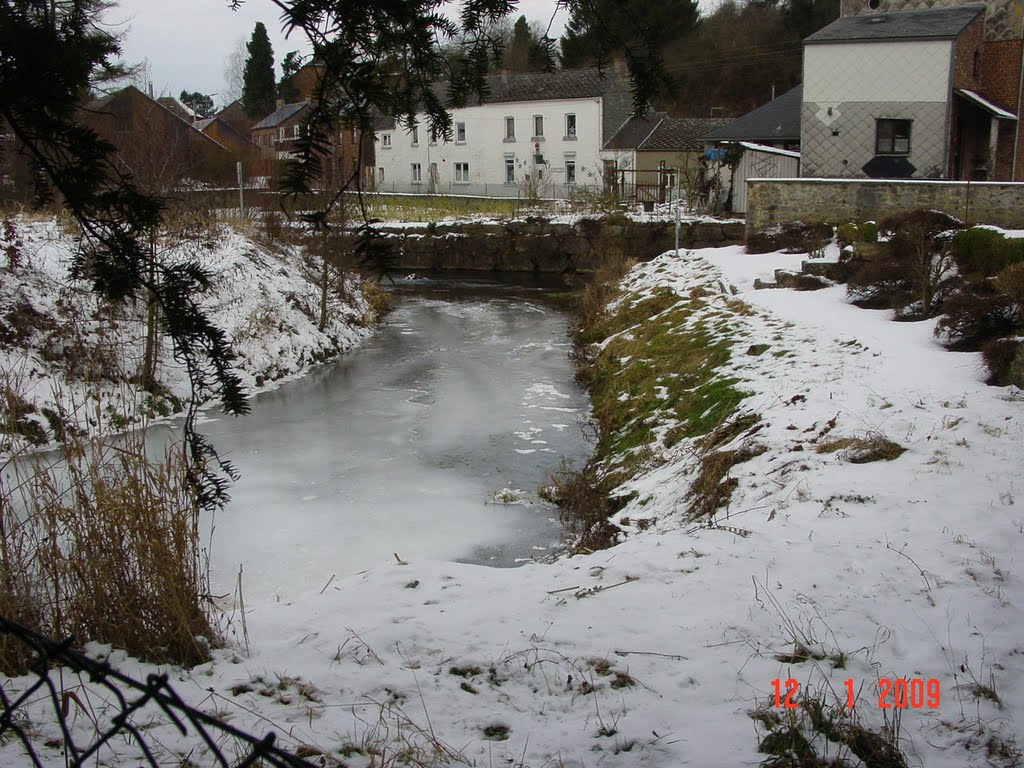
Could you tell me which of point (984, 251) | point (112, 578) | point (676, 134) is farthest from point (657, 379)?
point (676, 134)

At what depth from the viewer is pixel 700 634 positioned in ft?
14.0

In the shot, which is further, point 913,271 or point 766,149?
point 766,149

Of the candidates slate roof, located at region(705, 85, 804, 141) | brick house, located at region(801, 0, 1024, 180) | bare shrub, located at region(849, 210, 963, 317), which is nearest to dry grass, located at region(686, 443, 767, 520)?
bare shrub, located at region(849, 210, 963, 317)

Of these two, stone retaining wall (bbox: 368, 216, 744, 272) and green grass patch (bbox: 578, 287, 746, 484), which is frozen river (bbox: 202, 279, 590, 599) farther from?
stone retaining wall (bbox: 368, 216, 744, 272)

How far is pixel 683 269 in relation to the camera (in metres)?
17.9

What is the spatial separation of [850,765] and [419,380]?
1181 centimetres

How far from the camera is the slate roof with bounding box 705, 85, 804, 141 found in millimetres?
24125

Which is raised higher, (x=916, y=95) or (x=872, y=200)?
(x=916, y=95)

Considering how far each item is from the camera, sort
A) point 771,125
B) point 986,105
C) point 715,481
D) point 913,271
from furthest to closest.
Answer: point 771,125 → point 986,105 → point 913,271 → point 715,481

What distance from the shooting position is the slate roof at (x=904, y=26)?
Result: 64.3ft

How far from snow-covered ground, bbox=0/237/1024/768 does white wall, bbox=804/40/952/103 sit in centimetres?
1547

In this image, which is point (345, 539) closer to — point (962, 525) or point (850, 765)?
point (962, 525)

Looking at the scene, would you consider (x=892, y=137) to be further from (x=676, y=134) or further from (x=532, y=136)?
(x=532, y=136)
